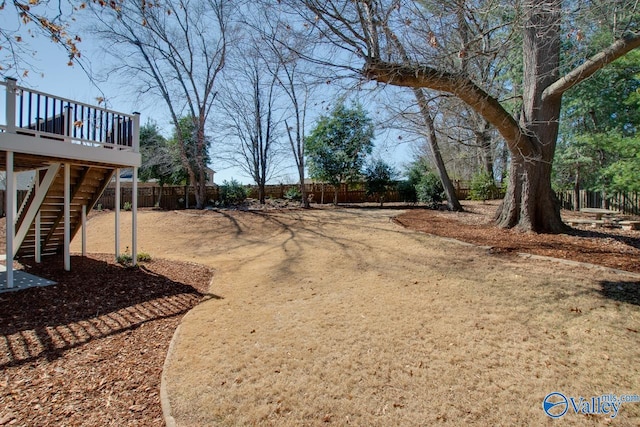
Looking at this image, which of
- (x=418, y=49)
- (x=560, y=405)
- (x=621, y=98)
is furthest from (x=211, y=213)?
(x=621, y=98)

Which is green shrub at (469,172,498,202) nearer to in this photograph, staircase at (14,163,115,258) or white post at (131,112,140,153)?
white post at (131,112,140,153)

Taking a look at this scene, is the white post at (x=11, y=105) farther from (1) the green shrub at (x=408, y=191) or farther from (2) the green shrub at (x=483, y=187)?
(2) the green shrub at (x=483, y=187)

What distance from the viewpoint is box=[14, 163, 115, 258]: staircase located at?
6.44 meters

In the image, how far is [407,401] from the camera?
253 centimetres

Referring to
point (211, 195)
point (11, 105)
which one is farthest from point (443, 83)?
point (211, 195)

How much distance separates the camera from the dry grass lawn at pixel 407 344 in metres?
2.47

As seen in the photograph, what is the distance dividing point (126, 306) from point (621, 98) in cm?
1701

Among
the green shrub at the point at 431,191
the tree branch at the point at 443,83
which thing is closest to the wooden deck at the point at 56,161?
the tree branch at the point at 443,83

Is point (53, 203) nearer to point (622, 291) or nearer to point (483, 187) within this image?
point (622, 291)

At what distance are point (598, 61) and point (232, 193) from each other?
1567 centimetres

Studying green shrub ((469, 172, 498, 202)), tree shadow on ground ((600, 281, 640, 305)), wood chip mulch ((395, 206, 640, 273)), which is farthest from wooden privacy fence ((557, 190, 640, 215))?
tree shadow on ground ((600, 281, 640, 305))

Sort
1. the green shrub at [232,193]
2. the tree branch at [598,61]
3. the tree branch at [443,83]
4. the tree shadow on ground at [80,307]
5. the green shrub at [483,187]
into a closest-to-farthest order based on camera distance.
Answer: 1. the tree shadow on ground at [80,307]
2. the tree branch at [443,83]
3. the tree branch at [598,61]
4. the green shrub at [483,187]
5. the green shrub at [232,193]

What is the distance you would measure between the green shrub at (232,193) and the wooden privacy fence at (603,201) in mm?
16082

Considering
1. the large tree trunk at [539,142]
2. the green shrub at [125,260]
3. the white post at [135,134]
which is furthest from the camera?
the large tree trunk at [539,142]
